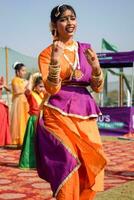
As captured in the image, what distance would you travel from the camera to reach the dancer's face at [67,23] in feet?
10.4

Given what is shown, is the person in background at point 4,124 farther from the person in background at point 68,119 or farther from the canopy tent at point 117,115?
the person in background at point 68,119

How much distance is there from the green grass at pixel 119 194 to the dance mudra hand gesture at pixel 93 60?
1.60 metres

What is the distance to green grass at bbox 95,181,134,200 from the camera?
4337 millimetres

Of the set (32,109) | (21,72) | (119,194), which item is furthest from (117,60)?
(119,194)

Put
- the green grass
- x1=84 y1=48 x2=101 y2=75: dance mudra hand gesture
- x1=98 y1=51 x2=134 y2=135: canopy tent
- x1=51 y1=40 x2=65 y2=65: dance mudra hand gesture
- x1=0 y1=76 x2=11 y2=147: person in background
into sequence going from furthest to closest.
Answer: x1=98 y1=51 x2=134 y2=135: canopy tent, x1=0 y1=76 x2=11 y2=147: person in background, the green grass, x1=84 y1=48 x2=101 y2=75: dance mudra hand gesture, x1=51 y1=40 x2=65 y2=65: dance mudra hand gesture

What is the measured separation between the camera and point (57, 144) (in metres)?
3.01

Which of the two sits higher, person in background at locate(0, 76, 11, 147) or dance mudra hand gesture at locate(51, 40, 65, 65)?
dance mudra hand gesture at locate(51, 40, 65, 65)

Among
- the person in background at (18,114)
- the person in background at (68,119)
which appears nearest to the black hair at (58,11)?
the person in background at (68,119)

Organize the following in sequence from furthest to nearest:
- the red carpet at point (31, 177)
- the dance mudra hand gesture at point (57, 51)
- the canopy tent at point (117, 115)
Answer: the canopy tent at point (117, 115) < the red carpet at point (31, 177) < the dance mudra hand gesture at point (57, 51)

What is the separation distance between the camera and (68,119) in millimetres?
3090

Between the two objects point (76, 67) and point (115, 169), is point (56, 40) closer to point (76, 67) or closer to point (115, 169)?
point (76, 67)

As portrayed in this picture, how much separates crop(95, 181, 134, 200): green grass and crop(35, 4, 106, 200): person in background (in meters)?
1.22

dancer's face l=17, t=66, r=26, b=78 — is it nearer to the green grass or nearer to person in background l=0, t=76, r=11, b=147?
person in background l=0, t=76, r=11, b=147

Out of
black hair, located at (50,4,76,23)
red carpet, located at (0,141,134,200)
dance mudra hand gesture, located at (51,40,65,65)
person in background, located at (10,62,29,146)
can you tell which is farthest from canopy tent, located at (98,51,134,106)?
dance mudra hand gesture, located at (51,40,65,65)
